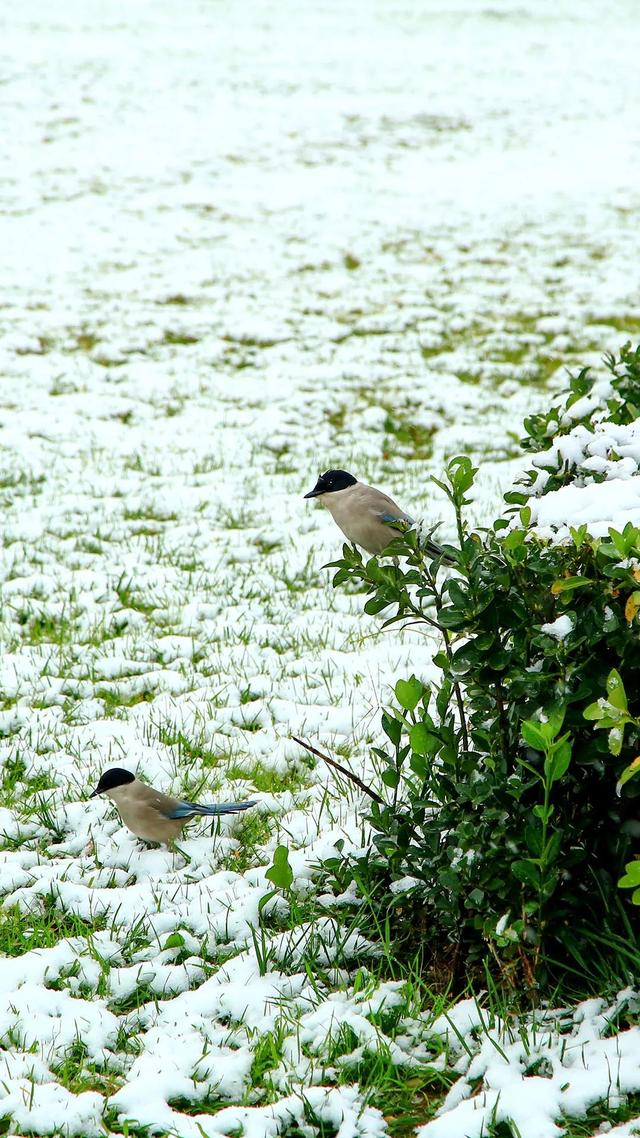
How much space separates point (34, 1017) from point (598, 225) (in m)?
15.2

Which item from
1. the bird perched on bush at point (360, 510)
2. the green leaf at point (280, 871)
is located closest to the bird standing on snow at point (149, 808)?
the green leaf at point (280, 871)

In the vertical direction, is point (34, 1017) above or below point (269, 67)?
below

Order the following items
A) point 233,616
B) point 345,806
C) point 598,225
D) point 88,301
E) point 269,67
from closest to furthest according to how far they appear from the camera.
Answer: point 345,806 → point 233,616 → point 88,301 → point 598,225 → point 269,67

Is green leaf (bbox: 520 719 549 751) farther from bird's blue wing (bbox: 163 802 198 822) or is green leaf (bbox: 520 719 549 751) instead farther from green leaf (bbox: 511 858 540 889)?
bird's blue wing (bbox: 163 802 198 822)

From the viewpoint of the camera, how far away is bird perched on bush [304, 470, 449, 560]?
4473 millimetres

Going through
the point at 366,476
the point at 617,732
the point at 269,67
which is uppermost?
the point at 269,67

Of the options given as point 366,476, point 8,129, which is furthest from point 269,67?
point 366,476

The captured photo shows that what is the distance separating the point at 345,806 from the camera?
Result: 13.0 feet

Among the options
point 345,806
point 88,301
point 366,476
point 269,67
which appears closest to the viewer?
point 345,806

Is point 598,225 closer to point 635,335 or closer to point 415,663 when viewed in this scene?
point 635,335

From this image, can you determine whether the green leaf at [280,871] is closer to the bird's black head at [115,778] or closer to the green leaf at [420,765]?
the green leaf at [420,765]

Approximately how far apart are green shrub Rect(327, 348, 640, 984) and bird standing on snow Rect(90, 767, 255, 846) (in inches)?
32.0

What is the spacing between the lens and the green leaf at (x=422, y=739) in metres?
3.11

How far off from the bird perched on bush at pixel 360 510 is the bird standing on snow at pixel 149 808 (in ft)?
4.17
